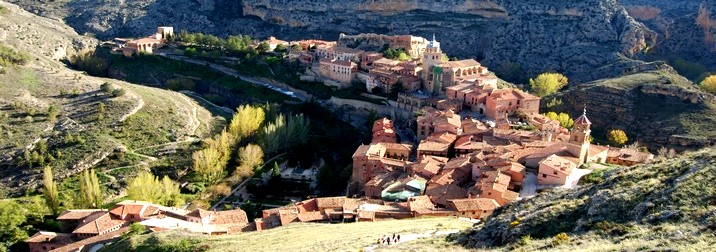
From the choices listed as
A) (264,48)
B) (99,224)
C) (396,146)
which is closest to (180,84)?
(264,48)

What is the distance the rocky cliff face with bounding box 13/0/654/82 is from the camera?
8938 centimetres

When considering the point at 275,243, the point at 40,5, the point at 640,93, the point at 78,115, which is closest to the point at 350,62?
the point at 78,115

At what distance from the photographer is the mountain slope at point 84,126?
1882 inches

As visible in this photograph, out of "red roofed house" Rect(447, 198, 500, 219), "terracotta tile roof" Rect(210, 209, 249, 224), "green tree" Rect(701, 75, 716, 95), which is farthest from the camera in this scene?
"green tree" Rect(701, 75, 716, 95)

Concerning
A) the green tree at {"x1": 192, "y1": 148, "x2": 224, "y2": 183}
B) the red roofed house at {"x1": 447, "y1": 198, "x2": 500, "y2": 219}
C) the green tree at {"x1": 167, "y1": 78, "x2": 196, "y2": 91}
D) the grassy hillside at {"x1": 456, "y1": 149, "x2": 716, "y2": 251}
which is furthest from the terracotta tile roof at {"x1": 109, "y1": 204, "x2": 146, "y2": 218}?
the green tree at {"x1": 167, "y1": 78, "x2": 196, "y2": 91}

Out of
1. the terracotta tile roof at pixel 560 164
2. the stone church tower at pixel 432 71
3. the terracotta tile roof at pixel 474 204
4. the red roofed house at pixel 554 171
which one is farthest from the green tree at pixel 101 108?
the terracotta tile roof at pixel 560 164

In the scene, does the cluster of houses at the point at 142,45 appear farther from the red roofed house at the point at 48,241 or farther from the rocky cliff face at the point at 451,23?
the red roofed house at the point at 48,241

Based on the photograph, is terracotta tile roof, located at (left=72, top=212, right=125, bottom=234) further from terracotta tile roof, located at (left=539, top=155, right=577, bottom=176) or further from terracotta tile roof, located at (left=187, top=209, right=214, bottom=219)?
terracotta tile roof, located at (left=539, top=155, right=577, bottom=176)

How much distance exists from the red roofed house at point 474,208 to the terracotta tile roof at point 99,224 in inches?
817

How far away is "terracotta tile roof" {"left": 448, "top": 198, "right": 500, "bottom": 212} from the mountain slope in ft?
87.2

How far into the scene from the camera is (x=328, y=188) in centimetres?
4706

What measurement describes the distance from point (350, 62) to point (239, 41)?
22672 millimetres

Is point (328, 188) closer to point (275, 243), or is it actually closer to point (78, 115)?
point (275, 243)

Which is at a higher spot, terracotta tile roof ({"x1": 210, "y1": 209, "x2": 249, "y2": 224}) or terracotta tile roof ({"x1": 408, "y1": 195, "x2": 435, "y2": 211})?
terracotta tile roof ({"x1": 408, "y1": 195, "x2": 435, "y2": 211})
